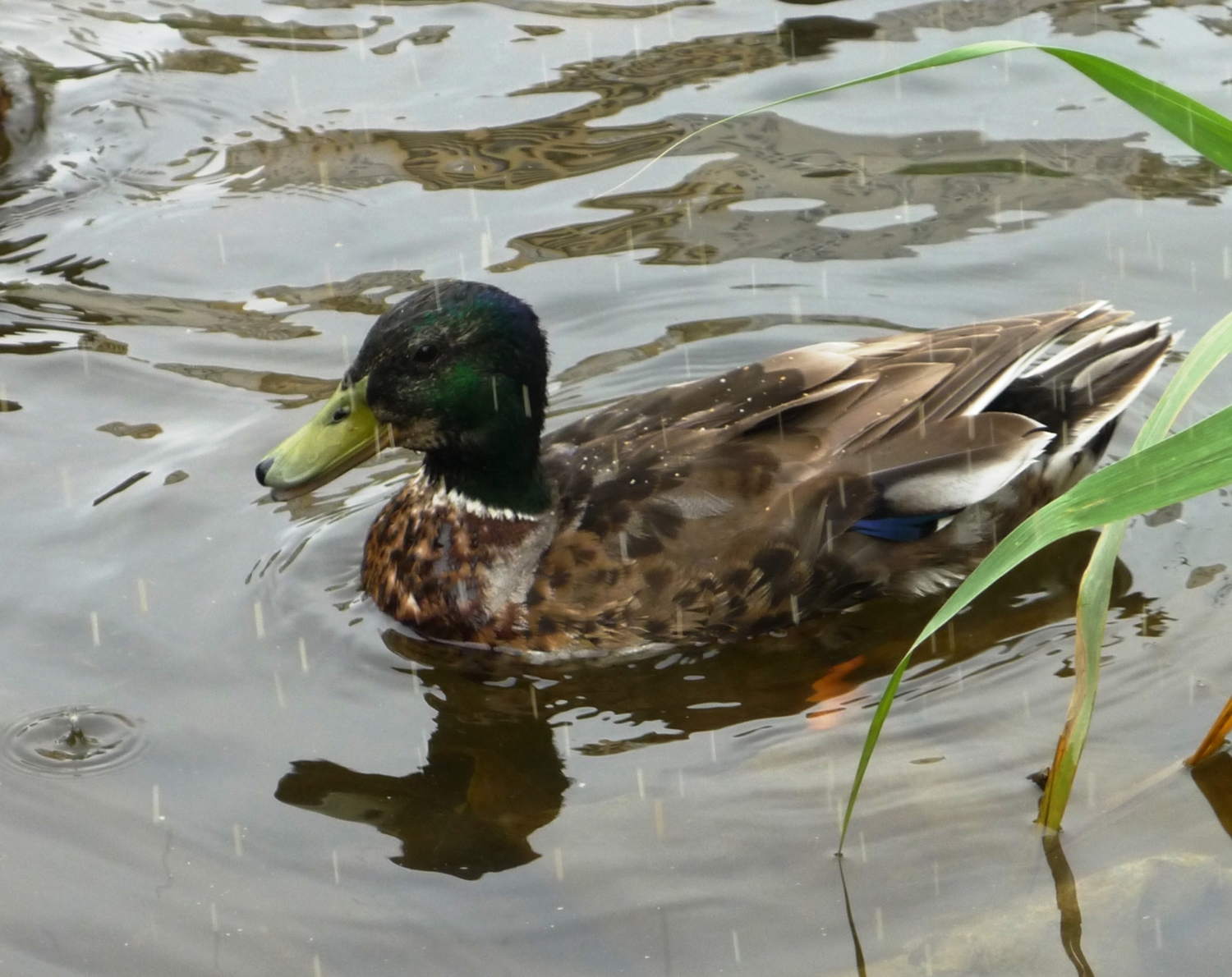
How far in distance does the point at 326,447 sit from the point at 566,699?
1102 millimetres

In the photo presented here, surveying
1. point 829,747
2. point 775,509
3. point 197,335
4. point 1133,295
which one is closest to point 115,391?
point 197,335

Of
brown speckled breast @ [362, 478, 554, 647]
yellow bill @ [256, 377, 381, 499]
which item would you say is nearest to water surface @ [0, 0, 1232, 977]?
brown speckled breast @ [362, 478, 554, 647]

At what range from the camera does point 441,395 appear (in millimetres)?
5734

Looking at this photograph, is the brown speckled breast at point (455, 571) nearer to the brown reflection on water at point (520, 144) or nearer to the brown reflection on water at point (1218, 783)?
the brown reflection on water at point (1218, 783)

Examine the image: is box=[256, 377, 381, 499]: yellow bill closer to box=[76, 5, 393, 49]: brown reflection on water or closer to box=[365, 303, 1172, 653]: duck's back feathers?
box=[365, 303, 1172, 653]: duck's back feathers

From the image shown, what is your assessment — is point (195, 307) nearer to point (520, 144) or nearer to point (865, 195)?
point (520, 144)

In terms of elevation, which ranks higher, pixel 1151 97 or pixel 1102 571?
pixel 1151 97

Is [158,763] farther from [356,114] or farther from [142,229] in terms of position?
[356,114]

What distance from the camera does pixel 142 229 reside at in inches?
326

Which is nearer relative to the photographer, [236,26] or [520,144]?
[520,144]

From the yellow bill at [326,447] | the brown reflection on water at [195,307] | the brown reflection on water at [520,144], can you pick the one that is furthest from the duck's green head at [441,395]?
the brown reflection on water at [520,144]

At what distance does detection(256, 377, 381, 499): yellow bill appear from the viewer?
223 inches

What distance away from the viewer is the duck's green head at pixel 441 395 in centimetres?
565

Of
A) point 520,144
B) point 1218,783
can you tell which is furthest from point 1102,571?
point 520,144
